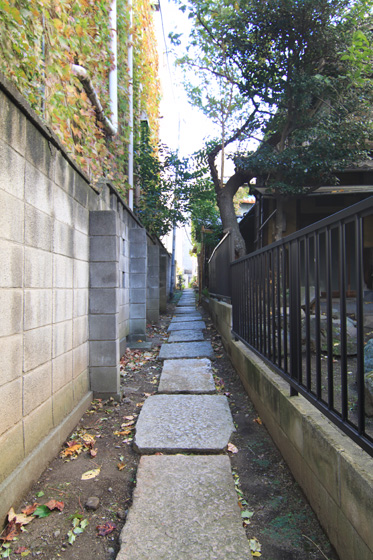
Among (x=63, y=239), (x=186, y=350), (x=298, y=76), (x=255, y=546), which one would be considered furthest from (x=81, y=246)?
(x=298, y=76)

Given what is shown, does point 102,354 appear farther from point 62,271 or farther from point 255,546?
point 255,546

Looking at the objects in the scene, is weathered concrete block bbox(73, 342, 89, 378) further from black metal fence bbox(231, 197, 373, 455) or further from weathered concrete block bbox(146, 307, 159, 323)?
weathered concrete block bbox(146, 307, 159, 323)

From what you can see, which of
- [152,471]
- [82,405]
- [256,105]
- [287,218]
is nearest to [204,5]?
[256,105]

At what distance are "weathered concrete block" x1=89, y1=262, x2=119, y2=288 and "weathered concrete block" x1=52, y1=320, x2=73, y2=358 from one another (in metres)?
0.68

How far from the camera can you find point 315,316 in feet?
6.99

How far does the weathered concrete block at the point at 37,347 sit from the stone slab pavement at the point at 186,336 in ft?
14.2

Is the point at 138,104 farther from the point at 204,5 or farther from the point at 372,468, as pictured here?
the point at 372,468

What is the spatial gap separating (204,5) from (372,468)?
1091 centimetres

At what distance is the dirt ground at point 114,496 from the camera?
5.64ft

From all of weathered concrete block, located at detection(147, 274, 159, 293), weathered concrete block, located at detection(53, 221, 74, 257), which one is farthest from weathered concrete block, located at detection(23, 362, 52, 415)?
weathered concrete block, located at detection(147, 274, 159, 293)

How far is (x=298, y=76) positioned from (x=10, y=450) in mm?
9584

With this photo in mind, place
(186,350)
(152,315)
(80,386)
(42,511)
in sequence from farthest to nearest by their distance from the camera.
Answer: (152,315), (186,350), (80,386), (42,511)

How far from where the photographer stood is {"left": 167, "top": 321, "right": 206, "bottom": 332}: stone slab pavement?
310 inches

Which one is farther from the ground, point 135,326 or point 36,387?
point 36,387
